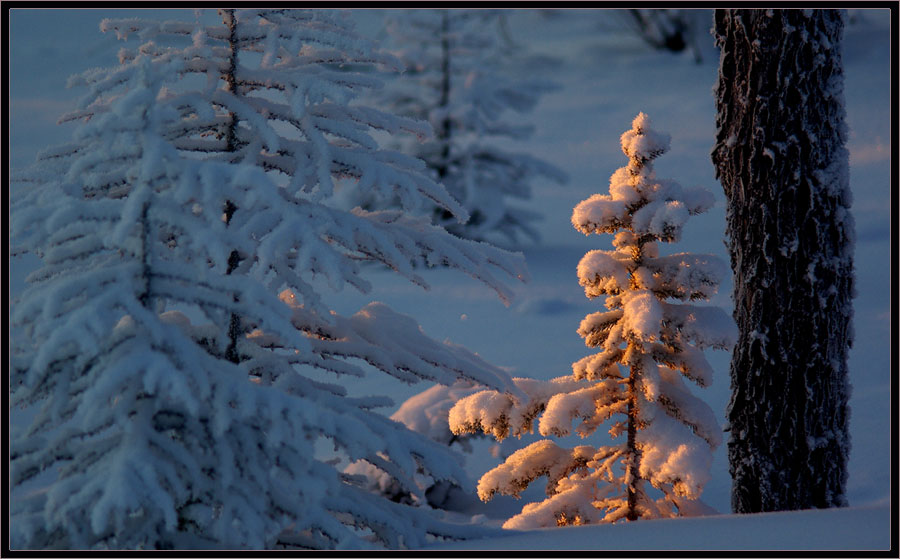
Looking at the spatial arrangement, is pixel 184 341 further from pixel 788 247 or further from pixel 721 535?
pixel 788 247

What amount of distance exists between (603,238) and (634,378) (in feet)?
44.4

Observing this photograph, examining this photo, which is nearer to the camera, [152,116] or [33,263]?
[152,116]

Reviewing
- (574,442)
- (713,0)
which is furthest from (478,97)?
(713,0)

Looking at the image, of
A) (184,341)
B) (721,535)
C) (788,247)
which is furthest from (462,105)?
(184,341)

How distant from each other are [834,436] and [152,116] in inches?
195

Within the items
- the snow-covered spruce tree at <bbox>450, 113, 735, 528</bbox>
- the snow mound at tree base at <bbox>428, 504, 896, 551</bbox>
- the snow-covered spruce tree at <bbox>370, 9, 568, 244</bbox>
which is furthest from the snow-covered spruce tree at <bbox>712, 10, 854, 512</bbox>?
the snow-covered spruce tree at <bbox>370, 9, 568, 244</bbox>

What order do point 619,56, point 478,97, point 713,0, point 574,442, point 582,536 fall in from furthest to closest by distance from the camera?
point 619,56, point 478,97, point 574,442, point 713,0, point 582,536

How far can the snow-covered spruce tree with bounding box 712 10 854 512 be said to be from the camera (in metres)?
6.02

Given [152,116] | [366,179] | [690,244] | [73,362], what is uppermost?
[152,116]

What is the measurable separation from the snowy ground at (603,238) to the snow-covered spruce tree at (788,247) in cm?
62

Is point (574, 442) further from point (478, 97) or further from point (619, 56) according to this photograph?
point (619, 56)

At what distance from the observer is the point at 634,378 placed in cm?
619

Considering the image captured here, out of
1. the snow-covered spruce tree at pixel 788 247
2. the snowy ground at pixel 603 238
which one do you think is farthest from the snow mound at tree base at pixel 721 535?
the snow-covered spruce tree at pixel 788 247

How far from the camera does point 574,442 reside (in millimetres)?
11281
